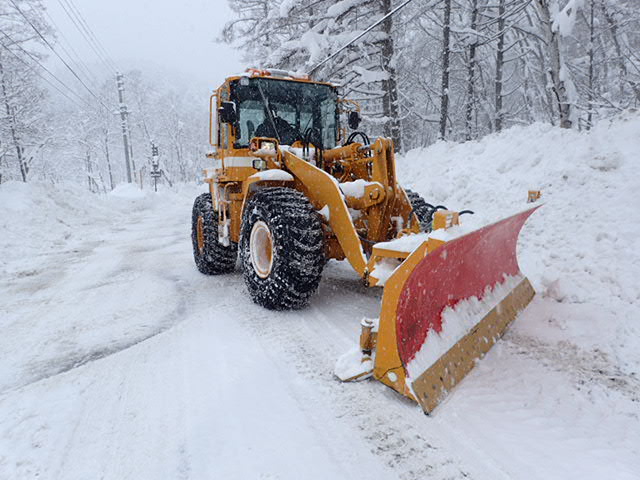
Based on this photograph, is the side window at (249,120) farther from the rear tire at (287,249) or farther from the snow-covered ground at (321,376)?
the snow-covered ground at (321,376)

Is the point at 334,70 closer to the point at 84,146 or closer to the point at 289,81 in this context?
the point at 289,81

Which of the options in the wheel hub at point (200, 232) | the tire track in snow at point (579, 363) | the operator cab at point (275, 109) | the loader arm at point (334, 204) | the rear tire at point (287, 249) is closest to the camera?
the tire track in snow at point (579, 363)

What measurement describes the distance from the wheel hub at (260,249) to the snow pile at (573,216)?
2.26m

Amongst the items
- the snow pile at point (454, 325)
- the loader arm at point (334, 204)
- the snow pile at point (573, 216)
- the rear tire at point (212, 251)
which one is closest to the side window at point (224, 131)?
the rear tire at point (212, 251)

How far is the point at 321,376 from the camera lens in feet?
9.49

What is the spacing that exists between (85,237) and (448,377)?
11401 mm

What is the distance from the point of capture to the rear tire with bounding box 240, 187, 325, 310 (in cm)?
380

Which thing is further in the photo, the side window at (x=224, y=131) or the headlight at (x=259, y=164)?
the side window at (x=224, y=131)

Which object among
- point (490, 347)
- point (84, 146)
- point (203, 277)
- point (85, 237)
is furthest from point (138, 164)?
point (490, 347)

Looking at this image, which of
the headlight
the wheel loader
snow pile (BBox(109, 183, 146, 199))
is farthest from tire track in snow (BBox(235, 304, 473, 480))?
snow pile (BBox(109, 183, 146, 199))

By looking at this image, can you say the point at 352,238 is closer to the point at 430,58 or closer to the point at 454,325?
the point at 454,325

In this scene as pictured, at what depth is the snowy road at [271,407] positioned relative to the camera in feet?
6.72

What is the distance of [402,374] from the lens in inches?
99.2

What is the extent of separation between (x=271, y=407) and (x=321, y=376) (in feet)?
1.66
